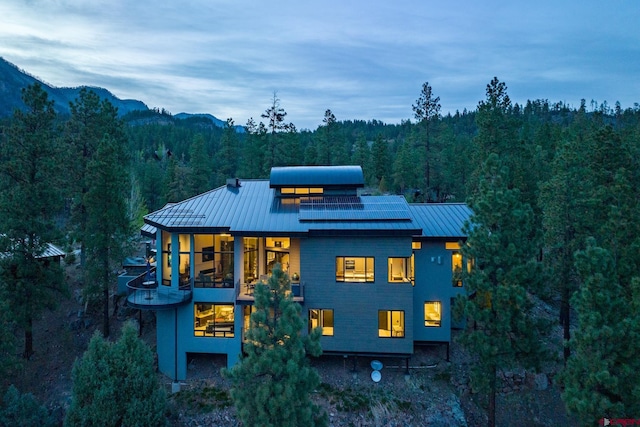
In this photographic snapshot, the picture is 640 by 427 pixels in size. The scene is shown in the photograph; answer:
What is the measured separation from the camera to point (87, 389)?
45.0 ft

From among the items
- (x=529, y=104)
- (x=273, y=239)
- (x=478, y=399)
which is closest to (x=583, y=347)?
(x=478, y=399)

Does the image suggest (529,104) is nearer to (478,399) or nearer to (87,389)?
(478,399)

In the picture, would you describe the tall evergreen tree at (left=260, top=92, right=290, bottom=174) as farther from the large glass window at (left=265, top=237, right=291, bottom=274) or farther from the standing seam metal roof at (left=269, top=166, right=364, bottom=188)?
the large glass window at (left=265, top=237, right=291, bottom=274)

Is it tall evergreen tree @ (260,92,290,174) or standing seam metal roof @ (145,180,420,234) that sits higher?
tall evergreen tree @ (260,92,290,174)

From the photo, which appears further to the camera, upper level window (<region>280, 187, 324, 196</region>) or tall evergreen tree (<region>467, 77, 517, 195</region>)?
tall evergreen tree (<region>467, 77, 517, 195</region>)

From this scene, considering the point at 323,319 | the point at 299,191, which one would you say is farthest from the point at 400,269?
the point at 299,191

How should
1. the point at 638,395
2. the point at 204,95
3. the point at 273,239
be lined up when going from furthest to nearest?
the point at 204,95, the point at 273,239, the point at 638,395

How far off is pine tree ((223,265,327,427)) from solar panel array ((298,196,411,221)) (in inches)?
290

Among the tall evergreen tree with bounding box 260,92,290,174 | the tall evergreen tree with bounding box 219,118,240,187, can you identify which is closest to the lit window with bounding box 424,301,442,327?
the tall evergreen tree with bounding box 260,92,290,174

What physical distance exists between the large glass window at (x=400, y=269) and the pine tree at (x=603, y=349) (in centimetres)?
700

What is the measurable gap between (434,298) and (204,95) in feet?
305

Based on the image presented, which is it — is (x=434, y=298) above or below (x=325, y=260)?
below

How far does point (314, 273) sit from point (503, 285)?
8.02 metres

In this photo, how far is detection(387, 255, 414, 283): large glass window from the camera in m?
17.6
